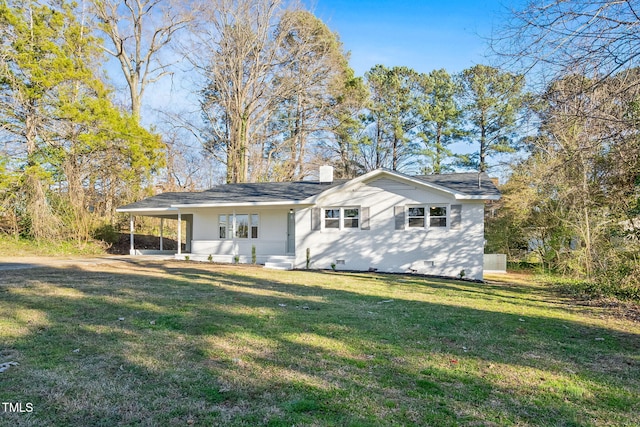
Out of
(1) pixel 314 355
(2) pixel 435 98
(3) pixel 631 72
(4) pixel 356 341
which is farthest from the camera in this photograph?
(2) pixel 435 98

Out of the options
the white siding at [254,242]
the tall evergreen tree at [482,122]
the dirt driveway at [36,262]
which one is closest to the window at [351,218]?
the white siding at [254,242]

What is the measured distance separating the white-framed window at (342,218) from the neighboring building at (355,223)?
0.13 ft

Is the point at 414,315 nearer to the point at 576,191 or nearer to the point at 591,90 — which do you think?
the point at 591,90

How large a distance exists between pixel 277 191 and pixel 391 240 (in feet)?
19.7

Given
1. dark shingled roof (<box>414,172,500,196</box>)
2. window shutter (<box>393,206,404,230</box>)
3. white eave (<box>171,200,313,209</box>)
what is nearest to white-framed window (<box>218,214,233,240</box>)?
white eave (<box>171,200,313,209</box>)

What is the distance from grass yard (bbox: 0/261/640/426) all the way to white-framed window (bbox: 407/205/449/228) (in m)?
7.26

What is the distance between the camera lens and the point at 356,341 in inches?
202

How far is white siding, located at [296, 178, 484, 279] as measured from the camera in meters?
Result: 15.1

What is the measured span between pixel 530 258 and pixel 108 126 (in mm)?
22316

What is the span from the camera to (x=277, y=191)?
61.8 feet

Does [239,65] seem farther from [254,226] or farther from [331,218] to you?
[331,218]

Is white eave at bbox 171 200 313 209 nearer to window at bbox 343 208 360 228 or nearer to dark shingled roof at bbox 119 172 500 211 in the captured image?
dark shingled roof at bbox 119 172 500 211

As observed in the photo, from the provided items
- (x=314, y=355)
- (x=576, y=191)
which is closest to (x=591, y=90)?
(x=314, y=355)

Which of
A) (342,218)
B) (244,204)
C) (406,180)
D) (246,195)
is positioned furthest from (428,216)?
(246,195)
